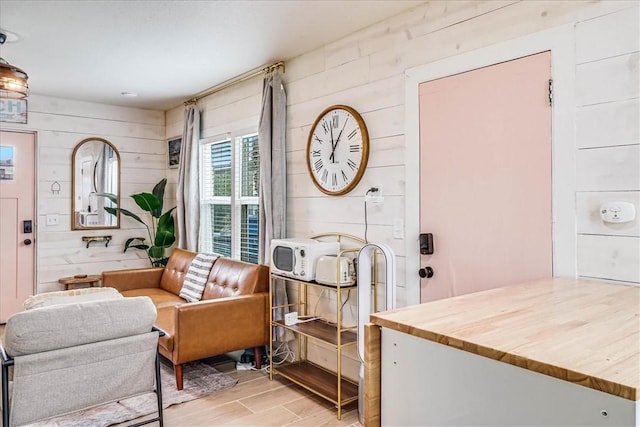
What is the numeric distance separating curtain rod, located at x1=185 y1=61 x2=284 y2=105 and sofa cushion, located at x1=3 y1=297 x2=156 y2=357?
88.4 inches

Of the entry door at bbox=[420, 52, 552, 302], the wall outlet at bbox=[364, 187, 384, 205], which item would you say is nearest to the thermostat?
the entry door at bbox=[420, 52, 552, 302]

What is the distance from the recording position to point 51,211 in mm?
5145

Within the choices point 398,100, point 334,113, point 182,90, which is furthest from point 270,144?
point 182,90

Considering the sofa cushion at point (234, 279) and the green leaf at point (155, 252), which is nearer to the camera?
the sofa cushion at point (234, 279)

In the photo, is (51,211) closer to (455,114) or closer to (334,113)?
(334,113)

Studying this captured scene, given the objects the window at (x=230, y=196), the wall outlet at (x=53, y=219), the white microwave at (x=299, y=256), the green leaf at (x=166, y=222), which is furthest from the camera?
the green leaf at (x=166, y=222)

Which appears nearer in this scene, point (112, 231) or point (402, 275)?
point (402, 275)

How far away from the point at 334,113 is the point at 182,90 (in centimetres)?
225

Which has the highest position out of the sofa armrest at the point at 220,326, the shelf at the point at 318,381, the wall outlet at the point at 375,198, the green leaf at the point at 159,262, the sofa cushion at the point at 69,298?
the wall outlet at the point at 375,198

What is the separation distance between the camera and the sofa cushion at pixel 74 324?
203 centimetres

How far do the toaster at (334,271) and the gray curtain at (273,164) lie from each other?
0.82m

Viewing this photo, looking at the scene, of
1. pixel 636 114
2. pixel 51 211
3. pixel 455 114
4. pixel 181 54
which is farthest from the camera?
pixel 51 211

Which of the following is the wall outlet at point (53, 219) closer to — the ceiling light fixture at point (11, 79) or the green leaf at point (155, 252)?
the green leaf at point (155, 252)

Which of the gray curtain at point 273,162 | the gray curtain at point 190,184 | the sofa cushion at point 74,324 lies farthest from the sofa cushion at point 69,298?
the gray curtain at point 190,184
